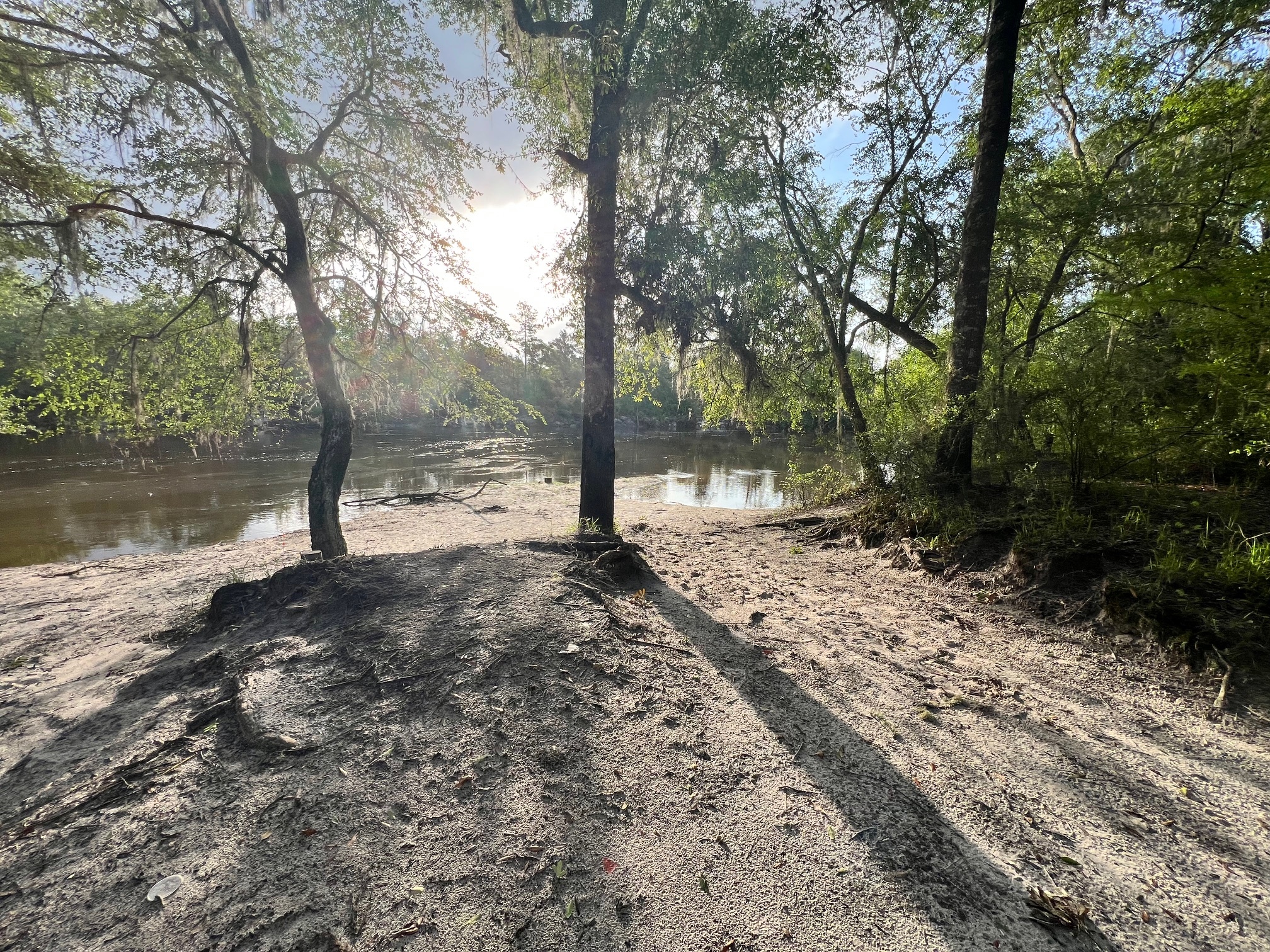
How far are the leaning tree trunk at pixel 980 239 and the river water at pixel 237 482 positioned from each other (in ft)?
30.9

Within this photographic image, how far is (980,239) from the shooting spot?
5883mm

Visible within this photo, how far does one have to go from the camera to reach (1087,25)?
7445mm

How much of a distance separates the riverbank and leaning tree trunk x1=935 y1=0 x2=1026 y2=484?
2.62 meters

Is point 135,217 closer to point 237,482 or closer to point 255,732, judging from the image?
point 255,732

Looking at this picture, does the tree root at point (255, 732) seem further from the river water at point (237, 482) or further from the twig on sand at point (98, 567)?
the river water at point (237, 482)

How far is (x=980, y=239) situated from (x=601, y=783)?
7283 mm

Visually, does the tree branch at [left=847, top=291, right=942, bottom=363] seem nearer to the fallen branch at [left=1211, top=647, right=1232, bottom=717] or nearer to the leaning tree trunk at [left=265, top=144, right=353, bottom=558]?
the fallen branch at [left=1211, top=647, right=1232, bottom=717]

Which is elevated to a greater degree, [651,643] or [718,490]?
[651,643]

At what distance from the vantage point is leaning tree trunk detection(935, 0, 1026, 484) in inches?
227

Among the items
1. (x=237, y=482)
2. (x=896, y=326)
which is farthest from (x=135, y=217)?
(x=237, y=482)

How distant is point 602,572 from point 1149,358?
5.72 metres

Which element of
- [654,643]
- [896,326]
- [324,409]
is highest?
[896,326]

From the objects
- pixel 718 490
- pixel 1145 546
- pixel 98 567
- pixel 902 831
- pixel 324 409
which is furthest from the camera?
pixel 718 490

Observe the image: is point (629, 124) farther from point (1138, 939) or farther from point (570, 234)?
point (1138, 939)
